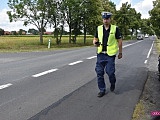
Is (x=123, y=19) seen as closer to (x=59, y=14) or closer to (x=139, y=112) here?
(x=59, y=14)

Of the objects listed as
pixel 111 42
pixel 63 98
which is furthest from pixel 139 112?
pixel 111 42

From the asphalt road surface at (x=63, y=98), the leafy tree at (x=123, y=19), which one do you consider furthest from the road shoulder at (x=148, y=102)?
the leafy tree at (x=123, y=19)

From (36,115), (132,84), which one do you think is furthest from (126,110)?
(132,84)

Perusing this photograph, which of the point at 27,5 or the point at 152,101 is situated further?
the point at 27,5

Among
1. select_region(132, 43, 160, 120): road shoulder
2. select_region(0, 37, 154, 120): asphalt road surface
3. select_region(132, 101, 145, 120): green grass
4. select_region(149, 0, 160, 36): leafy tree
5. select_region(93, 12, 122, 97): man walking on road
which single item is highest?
select_region(149, 0, 160, 36): leafy tree

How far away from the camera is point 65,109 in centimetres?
591

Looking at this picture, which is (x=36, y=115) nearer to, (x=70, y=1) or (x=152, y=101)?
(x=152, y=101)

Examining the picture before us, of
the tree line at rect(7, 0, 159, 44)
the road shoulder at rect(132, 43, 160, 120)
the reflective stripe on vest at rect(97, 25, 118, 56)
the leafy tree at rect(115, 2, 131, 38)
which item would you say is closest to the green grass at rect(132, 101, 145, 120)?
the road shoulder at rect(132, 43, 160, 120)

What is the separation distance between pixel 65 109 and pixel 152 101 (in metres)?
2.26

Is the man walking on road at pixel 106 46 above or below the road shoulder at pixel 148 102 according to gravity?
above

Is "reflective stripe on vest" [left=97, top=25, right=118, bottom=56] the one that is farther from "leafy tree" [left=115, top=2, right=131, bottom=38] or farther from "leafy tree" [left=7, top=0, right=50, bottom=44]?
"leafy tree" [left=115, top=2, right=131, bottom=38]

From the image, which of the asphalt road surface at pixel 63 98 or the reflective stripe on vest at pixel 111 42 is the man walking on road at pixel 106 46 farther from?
the asphalt road surface at pixel 63 98

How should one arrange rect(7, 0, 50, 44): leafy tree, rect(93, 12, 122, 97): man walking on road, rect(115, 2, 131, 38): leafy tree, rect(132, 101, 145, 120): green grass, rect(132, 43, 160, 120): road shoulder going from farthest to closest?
rect(115, 2, 131, 38): leafy tree
rect(7, 0, 50, 44): leafy tree
rect(93, 12, 122, 97): man walking on road
rect(132, 43, 160, 120): road shoulder
rect(132, 101, 145, 120): green grass

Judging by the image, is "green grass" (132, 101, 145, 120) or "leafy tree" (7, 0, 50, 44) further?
"leafy tree" (7, 0, 50, 44)
